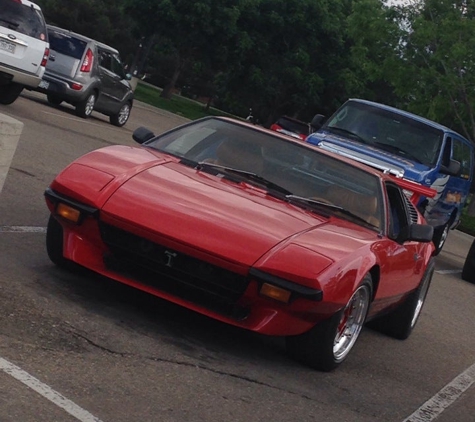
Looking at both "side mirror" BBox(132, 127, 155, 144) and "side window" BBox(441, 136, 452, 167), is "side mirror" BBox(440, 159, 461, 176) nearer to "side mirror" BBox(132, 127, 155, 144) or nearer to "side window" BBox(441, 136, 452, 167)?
"side window" BBox(441, 136, 452, 167)

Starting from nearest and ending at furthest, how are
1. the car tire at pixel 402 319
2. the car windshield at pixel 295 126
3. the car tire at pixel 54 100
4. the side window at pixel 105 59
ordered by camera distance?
1. the car tire at pixel 402 319
2. the car windshield at pixel 295 126
3. the car tire at pixel 54 100
4. the side window at pixel 105 59

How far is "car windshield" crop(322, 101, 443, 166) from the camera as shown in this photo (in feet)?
51.6

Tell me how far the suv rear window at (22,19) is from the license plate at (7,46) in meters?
0.25

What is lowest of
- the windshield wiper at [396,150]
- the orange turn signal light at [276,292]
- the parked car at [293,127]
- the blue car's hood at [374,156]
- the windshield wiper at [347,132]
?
the parked car at [293,127]

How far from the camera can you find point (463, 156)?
17844 mm

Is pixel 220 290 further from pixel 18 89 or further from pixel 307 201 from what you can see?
pixel 18 89

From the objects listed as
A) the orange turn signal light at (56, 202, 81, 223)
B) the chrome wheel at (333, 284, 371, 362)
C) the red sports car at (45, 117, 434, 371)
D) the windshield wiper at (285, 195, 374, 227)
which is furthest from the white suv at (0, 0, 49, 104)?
the chrome wheel at (333, 284, 371, 362)

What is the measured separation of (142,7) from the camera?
5606 cm

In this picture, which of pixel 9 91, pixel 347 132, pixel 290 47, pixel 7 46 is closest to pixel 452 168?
pixel 347 132

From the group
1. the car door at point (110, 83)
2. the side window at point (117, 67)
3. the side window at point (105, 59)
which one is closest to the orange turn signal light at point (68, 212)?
the car door at point (110, 83)

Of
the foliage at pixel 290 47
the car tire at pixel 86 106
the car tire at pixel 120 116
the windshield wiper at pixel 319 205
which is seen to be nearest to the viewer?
the windshield wiper at pixel 319 205

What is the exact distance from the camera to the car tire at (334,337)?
21.7ft

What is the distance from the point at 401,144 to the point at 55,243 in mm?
9365

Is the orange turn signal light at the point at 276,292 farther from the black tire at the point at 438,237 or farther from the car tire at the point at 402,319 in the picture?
the black tire at the point at 438,237
